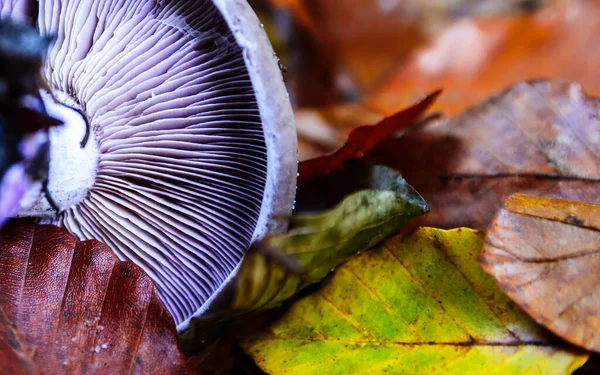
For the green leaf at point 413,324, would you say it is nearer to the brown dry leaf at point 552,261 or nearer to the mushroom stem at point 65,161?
the brown dry leaf at point 552,261

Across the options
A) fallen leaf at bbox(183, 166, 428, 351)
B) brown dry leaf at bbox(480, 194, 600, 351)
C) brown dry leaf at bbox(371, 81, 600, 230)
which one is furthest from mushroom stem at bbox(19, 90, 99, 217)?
brown dry leaf at bbox(480, 194, 600, 351)

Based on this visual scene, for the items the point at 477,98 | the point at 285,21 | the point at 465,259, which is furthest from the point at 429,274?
the point at 285,21

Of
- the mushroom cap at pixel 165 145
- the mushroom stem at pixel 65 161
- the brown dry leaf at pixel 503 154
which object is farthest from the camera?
the brown dry leaf at pixel 503 154

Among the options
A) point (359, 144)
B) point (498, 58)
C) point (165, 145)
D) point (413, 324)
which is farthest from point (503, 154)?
point (498, 58)

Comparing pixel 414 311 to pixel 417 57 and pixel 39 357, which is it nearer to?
pixel 39 357

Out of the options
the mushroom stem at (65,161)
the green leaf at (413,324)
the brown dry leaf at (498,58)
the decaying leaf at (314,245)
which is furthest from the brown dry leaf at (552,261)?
the brown dry leaf at (498,58)

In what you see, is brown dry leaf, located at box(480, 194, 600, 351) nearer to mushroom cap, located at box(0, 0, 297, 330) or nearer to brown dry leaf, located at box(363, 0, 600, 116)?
mushroom cap, located at box(0, 0, 297, 330)

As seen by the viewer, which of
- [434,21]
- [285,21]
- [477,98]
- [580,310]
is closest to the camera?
[580,310]
